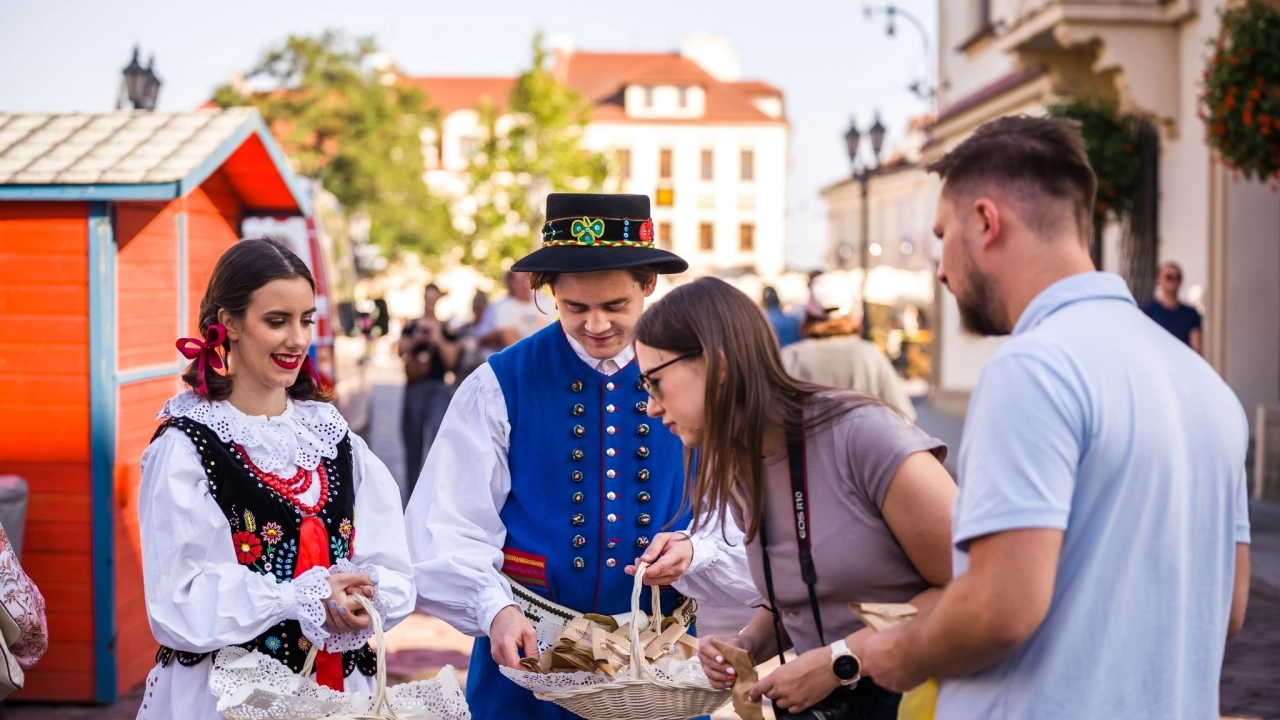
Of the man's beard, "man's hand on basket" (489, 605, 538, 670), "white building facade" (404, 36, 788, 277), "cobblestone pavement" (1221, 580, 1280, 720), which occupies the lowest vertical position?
"cobblestone pavement" (1221, 580, 1280, 720)

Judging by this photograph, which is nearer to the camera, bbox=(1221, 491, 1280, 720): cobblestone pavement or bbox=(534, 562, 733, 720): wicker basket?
bbox=(534, 562, 733, 720): wicker basket

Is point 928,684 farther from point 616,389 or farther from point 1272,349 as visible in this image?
point 1272,349

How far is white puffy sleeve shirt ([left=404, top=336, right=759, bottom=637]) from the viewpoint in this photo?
10.2ft

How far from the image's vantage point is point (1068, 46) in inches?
583

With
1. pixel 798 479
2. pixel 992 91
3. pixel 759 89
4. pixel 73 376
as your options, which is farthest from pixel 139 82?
pixel 759 89

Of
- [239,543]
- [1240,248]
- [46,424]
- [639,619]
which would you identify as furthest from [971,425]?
[1240,248]

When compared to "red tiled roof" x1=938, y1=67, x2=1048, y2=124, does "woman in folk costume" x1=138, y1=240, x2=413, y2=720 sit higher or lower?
lower

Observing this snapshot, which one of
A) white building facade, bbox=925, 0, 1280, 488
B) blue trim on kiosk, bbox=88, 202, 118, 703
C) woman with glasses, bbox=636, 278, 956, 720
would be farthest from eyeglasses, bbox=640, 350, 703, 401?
white building facade, bbox=925, 0, 1280, 488

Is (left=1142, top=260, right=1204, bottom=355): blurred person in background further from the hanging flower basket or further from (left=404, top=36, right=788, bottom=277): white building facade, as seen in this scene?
(left=404, top=36, right=788, bottom=277): white building facade

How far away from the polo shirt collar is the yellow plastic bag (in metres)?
0.58

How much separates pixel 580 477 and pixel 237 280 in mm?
932

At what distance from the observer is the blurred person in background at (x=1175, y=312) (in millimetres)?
11500

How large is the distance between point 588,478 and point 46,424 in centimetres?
356

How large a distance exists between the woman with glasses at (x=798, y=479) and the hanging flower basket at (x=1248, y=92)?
344 inches
